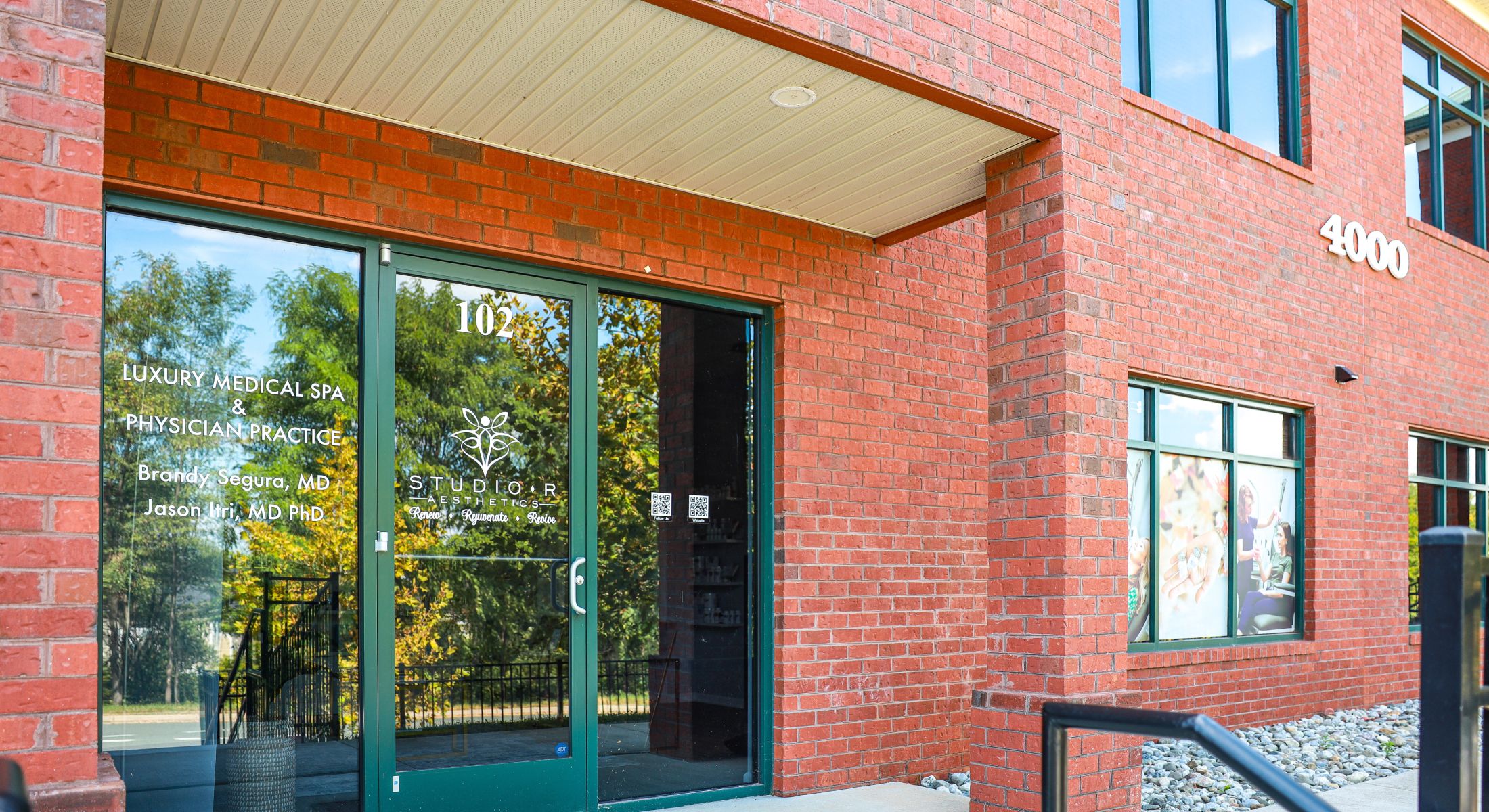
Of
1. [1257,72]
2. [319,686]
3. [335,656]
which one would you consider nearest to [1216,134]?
[1257,72]

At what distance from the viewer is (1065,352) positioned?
16.1 ft

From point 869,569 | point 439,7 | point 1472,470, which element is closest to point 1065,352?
point 869,569

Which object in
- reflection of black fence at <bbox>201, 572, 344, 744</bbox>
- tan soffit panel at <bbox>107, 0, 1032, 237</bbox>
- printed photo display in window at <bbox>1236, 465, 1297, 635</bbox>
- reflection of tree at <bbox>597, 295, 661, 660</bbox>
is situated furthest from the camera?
printed photo display in window at <bbox>1236, 465, 1297, 635</bbox>

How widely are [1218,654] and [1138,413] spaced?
1.76m

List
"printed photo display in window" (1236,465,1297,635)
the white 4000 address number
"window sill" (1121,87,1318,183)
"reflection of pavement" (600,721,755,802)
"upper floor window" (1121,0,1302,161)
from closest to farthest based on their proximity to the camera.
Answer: "reflection of pavement" (600,721,755,802), "window sill" (1121,87,1318,183), "upper floor window" (1121,0,1302,161), "printed photo display in window" (1236,465,1297,635), the white 4000 address number

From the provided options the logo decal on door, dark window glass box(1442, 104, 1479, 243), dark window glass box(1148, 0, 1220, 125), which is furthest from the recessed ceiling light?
dark window glass box(1442, 104, 1479, 243)

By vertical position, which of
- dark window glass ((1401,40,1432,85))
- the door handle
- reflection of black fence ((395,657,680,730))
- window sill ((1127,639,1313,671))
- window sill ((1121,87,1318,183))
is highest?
dark window glass ((1401,40,1432,85))

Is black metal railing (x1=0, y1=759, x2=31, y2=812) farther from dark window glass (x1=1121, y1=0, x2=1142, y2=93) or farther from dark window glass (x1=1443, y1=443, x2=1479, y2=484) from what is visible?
dark window glass (x1=1443, y1=443, x2=1479, y2=484)

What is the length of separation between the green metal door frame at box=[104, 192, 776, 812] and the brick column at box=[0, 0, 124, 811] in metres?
1.79

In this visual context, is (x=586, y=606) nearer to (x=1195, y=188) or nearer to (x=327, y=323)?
(x=327, y=323)

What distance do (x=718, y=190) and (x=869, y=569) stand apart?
7.33 feet

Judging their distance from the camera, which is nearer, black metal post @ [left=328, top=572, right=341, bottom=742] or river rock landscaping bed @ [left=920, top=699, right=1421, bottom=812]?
black metal post @ [left=328, top=572, right=341, bottom=742]

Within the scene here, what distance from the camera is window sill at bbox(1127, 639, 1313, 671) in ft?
23.7

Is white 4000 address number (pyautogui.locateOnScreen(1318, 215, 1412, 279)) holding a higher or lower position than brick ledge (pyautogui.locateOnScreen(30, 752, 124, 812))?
higher
